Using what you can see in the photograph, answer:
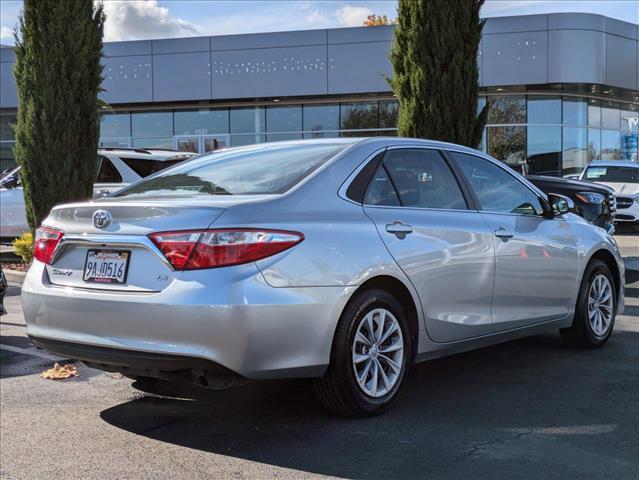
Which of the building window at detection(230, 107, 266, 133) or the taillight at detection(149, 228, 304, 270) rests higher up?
the building window at detection(230, 107, 266, 133)

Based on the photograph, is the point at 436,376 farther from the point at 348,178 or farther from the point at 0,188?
the point at 0,188

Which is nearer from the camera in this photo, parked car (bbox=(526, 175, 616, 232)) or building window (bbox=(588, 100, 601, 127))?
parked car (bbox=(526, 175, 616, 232))

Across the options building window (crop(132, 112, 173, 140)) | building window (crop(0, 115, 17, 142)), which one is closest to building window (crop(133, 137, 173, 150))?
building window (crop(132, 112, 173, 140))

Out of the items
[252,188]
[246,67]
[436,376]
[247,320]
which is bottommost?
[436,376]

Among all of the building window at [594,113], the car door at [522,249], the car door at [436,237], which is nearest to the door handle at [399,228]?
the car door at [436,237]

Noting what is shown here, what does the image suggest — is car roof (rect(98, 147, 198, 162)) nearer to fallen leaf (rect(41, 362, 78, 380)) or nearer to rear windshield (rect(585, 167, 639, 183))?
fallen leaf (rect(41, 362, 78, 380))

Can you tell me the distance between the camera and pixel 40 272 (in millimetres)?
4406

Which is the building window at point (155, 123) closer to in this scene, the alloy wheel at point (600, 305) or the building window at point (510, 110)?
the building window at point (510, 110)

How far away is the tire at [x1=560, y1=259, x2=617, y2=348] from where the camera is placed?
20.0ft

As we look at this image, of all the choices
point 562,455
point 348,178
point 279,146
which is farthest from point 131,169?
point 562,455

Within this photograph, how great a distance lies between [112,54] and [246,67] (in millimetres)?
4855

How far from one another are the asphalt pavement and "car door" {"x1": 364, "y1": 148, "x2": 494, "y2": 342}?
0.56 m

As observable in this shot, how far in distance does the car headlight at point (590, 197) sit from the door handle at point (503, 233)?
4.98m

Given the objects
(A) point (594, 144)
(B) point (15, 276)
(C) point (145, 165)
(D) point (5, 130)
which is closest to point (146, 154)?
(C) point (145, 165)
